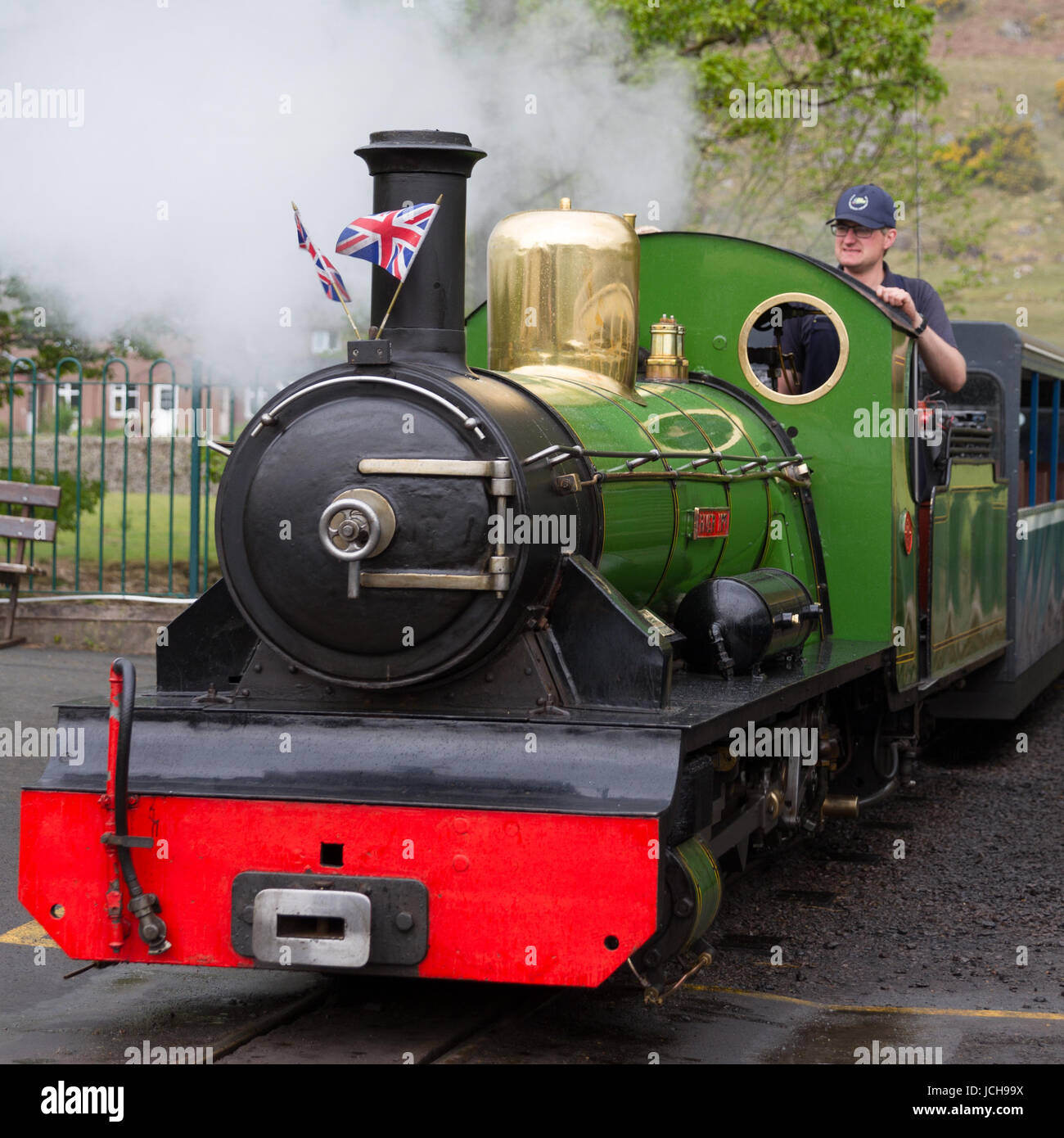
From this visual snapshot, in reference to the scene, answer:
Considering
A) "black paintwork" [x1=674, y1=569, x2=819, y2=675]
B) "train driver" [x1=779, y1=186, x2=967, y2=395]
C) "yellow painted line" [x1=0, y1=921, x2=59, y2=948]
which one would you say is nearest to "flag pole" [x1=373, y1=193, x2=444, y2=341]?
"black paintwork" [x1=674, y1=569, x2=819, y2=675]

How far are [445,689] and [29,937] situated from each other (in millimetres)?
1802

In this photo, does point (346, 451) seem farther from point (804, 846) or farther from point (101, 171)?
point (101, 171)

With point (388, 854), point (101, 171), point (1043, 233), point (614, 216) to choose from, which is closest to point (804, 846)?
point (614, 216)

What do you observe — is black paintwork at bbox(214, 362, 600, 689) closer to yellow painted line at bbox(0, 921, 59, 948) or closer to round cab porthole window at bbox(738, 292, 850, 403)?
yellow painted line at bbox(0, 921, 59, 948)

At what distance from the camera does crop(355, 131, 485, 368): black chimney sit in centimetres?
390

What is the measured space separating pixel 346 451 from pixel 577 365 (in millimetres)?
1307

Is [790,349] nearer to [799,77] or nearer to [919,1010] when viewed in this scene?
[919,1010]

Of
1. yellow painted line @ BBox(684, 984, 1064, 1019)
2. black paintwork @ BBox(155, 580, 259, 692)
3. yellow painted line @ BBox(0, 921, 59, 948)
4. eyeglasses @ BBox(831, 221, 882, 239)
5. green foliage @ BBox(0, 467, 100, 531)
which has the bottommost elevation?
yellow painted line @ BBox(684, 984, 1064, 1019)

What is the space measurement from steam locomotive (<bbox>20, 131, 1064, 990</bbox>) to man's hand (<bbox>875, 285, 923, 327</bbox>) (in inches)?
53.4

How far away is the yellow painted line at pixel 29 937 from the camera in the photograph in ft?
15.5

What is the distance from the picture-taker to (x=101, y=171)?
9.50m

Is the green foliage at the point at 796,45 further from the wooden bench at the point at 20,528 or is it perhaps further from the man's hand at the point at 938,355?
the man's hand at the point at 938,355
